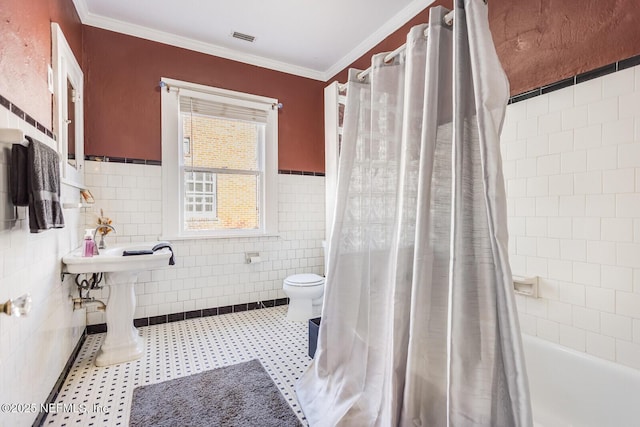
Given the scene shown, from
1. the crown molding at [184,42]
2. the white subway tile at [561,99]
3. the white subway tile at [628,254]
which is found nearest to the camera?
the white subway tile at [628,254]

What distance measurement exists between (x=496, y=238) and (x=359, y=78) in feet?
4.01

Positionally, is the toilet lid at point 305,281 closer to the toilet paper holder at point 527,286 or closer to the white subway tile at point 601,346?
the toilet paper holder at point 527,286

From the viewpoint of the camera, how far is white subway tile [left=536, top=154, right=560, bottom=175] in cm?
168

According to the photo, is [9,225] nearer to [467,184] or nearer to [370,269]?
[370,269]

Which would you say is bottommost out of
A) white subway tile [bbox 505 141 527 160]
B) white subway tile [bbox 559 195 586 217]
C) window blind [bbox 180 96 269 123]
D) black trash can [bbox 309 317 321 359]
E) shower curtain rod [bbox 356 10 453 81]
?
black trash can [bbox 309 317 321 359]

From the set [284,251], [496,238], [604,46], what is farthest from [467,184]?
[284,251]

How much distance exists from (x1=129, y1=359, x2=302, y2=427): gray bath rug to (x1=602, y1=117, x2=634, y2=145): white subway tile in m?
2.06

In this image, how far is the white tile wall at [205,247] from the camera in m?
2.62

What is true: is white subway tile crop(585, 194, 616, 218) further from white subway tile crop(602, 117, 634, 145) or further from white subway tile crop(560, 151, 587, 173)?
white subway tile crop(602, 117, 634, 145)

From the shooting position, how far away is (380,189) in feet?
5.27

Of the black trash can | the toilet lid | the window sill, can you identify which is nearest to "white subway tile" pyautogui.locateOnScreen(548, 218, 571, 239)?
the black trash can

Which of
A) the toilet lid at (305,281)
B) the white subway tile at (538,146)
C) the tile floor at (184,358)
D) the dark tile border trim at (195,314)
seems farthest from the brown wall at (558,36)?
the dark tile border trim at (195,314)

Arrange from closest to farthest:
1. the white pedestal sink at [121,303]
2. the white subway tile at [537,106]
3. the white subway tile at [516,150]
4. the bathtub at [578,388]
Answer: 1. the bathtub at [578,388]
2. the white subway tile at [537,106]
3. the white subway tile at [516,150]
4. the white pedestal sink at [121,303]

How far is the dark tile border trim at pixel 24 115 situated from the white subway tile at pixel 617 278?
269cm
